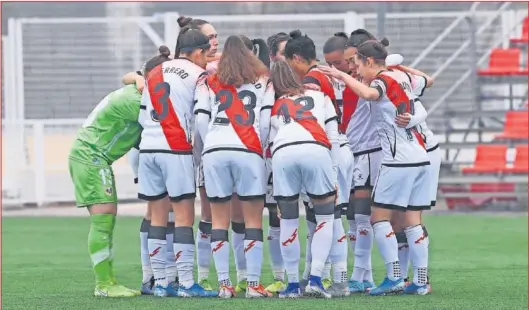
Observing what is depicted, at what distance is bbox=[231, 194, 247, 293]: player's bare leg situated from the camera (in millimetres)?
9258

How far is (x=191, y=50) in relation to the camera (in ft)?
29.0

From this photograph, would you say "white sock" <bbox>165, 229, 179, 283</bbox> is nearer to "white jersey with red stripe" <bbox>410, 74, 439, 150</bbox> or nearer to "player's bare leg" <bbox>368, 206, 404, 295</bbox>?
"player's bare leg" <bbox>368, 206, 404, 295</bbox>

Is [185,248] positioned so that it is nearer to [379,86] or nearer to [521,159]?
[379,86]

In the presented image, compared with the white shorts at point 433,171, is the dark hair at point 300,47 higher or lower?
higher

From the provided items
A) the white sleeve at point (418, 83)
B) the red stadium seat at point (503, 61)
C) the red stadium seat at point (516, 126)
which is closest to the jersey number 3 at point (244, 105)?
the white sleeve at point (418, 83)

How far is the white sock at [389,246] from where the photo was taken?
348 inches

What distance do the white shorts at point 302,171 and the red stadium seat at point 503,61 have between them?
12359mm

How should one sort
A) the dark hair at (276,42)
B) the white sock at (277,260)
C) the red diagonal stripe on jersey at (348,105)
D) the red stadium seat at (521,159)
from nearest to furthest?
the white sock at (277,260)
the red diagonal stripe on jersey at (348,105)
the dark hair at (276,42)
the red stadium seat at (521,159)

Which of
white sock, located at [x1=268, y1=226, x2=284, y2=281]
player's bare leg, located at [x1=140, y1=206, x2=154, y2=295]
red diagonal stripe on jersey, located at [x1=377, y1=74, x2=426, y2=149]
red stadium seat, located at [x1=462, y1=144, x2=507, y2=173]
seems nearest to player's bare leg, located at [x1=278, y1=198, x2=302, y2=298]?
white sock, located at [x1=268, y1=226, x2=284, y2=281]

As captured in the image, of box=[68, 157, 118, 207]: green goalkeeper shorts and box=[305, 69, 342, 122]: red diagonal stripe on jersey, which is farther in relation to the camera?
box=[68, 157, 118, 207]: green goalkeeper shorts

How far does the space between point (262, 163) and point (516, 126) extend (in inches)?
469

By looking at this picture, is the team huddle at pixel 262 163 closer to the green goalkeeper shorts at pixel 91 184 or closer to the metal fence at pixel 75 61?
the green goalkeeper shorts at pixel 91 184

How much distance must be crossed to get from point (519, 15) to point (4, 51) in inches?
345

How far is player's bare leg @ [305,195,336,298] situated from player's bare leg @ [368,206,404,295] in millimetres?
412
